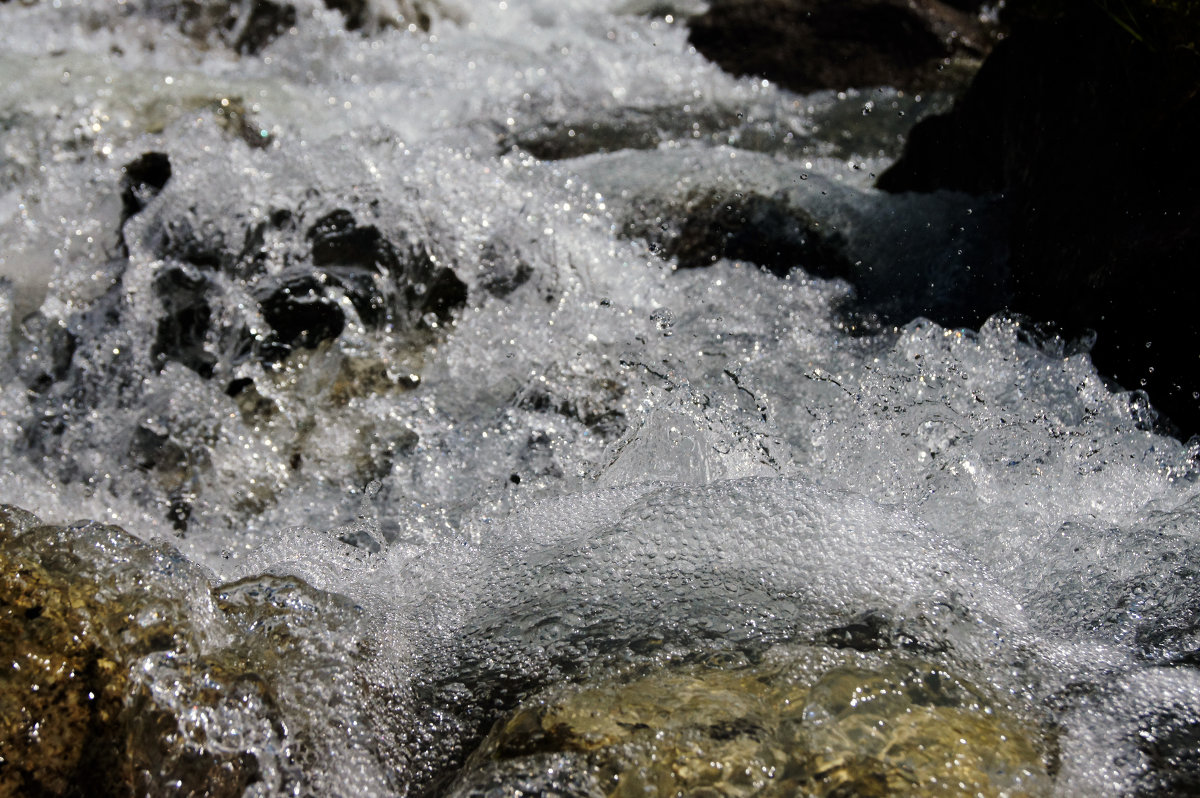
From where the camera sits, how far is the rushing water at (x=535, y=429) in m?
1.65

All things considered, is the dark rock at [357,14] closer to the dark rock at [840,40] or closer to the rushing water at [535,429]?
the rushing water at [535,429]

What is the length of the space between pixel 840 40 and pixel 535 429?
3.55 m

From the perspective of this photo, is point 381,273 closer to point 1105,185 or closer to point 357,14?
point 1105,185

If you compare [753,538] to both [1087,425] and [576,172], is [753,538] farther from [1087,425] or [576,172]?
[576,172]

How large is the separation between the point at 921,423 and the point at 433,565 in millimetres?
1211

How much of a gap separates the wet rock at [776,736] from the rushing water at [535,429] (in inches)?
2.8

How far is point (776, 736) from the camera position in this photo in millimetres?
1419

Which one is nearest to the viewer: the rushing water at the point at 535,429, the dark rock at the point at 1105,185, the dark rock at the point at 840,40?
the rushing water at the point at 535,429

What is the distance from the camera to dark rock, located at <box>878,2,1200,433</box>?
7.22 ft

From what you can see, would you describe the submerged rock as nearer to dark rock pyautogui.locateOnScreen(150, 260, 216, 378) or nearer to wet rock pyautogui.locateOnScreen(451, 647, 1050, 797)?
wet rock pyautogui.locateOnScreen(451, 647, 1050, 797)

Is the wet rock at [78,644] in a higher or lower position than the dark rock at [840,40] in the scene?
lower

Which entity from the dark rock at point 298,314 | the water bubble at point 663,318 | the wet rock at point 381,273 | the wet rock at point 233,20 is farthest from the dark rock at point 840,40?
the dark rock at point 298,314

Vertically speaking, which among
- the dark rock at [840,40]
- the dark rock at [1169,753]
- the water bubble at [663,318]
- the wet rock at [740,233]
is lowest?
the water bubble at [663,318]

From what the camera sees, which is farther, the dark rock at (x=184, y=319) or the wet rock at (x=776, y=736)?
the dark rock at (x=184, y=319)
